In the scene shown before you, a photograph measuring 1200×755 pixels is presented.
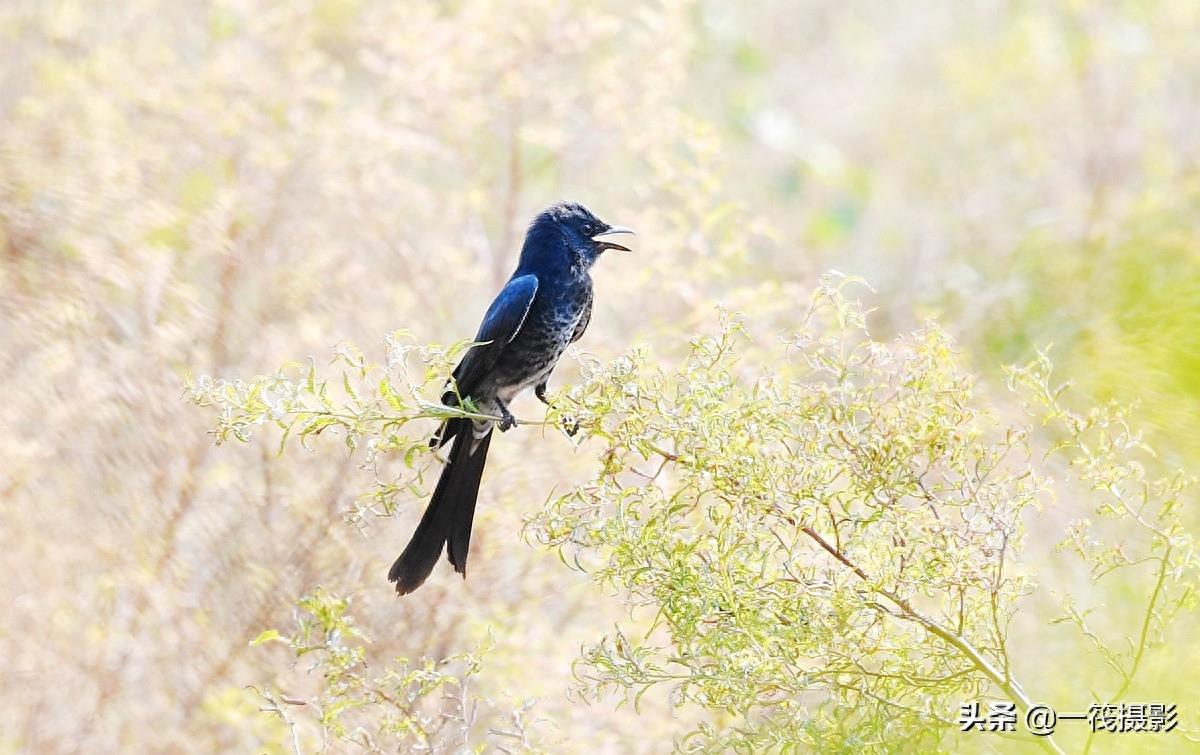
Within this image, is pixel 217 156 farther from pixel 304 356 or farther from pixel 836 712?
pixel 836 712

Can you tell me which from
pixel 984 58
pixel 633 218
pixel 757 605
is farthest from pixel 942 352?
pixel 984 58

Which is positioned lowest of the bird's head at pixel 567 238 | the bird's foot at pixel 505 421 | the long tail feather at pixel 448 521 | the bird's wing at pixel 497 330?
the long tail feather at pixel 448 521

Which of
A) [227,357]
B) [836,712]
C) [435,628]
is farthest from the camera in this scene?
[227,357]

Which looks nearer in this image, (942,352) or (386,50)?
(942,352)

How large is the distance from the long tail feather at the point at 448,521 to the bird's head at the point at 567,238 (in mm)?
439

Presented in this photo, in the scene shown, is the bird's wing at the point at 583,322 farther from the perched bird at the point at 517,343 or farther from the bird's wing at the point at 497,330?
the bird's wing at the point at 497,330

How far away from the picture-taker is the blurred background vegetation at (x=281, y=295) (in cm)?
297

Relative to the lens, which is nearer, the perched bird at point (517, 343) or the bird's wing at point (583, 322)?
the perched bird at point (517, 343)

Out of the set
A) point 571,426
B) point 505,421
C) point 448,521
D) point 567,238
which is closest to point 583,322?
point 567,238

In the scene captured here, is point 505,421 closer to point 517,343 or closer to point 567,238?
point 517,343

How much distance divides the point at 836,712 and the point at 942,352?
40cm

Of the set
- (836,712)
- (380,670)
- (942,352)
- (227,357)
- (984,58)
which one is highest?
(984,58)

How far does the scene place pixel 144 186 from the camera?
349 cm

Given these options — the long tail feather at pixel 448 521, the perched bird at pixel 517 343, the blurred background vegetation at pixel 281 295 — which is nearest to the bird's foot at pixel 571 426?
the long tail feather at pixel 448 521
